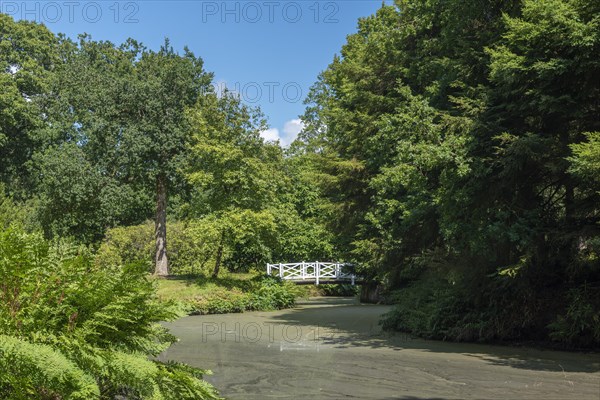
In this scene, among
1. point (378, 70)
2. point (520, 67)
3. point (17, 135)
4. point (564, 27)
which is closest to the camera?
point (564, 27)

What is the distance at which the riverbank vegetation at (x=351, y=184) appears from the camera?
13.2 ft

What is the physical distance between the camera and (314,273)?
4044 cm

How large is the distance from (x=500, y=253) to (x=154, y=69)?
981 inches

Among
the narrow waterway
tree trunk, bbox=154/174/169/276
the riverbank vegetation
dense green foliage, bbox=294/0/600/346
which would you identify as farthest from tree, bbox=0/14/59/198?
dense green foliage, bbox=294/0/600/346

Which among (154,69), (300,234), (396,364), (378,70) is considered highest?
(154,69)

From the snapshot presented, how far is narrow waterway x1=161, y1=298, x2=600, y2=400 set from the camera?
902 centimetres

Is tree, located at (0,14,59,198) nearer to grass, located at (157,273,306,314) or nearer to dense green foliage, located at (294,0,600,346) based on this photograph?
grass, located at (157,273,306,314)

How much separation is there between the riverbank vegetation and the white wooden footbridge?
2483 millimetres

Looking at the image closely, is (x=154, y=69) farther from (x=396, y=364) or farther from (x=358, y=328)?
(x=396, y=364)

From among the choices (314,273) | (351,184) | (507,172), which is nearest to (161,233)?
(314,273)

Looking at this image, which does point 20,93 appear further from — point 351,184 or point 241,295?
point 351,184

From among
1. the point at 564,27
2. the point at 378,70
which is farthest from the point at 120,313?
the point at 378,70

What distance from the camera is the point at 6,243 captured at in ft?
12.5

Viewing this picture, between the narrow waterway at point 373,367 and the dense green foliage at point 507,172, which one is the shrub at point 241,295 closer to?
the narrow waterway at point 373,367
